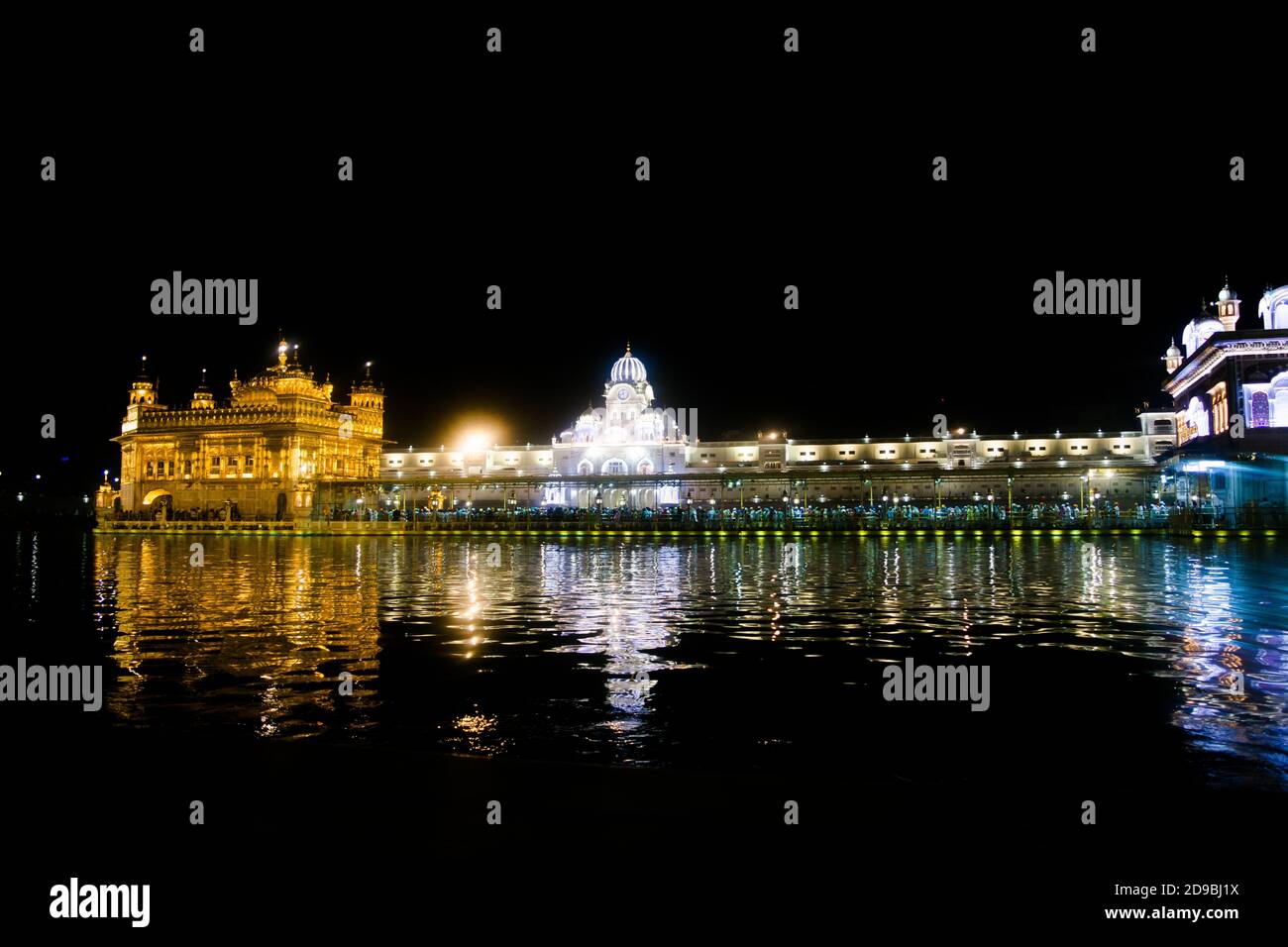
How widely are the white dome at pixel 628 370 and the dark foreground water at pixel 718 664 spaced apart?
8730 centimetres

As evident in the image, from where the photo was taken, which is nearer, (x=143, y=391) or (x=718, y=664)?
(x=718, y=664)

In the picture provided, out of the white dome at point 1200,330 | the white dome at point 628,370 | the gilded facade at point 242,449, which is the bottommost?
the gilded facade at point 242,449

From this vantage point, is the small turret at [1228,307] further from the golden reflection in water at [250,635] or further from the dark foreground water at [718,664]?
the golden reflection in water at [250,635]

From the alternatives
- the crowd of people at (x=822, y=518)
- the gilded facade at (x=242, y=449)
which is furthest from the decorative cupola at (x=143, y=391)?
the crowd of people at (x=822, y=518)

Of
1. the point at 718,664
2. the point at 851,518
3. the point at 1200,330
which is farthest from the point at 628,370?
the point at 718,664

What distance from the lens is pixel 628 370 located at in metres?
114

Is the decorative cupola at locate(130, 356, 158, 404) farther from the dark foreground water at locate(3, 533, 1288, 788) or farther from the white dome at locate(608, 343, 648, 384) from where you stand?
the dark foreground water at locate(3, 533, 1288, 788)

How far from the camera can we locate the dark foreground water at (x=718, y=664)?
8.00m

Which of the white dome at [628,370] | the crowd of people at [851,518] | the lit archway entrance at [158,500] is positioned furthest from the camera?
the white dome at [628,370]

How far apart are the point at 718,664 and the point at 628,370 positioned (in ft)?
338

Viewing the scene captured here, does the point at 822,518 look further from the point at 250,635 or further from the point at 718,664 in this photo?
the point at 718,664

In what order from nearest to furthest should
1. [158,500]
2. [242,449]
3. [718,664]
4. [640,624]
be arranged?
[718,664]
[640,624]
[242,449]
[158,500]

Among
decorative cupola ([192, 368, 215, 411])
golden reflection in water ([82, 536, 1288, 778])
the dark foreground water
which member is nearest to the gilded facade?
decorative cupola ([192, 368, 215, 411])
